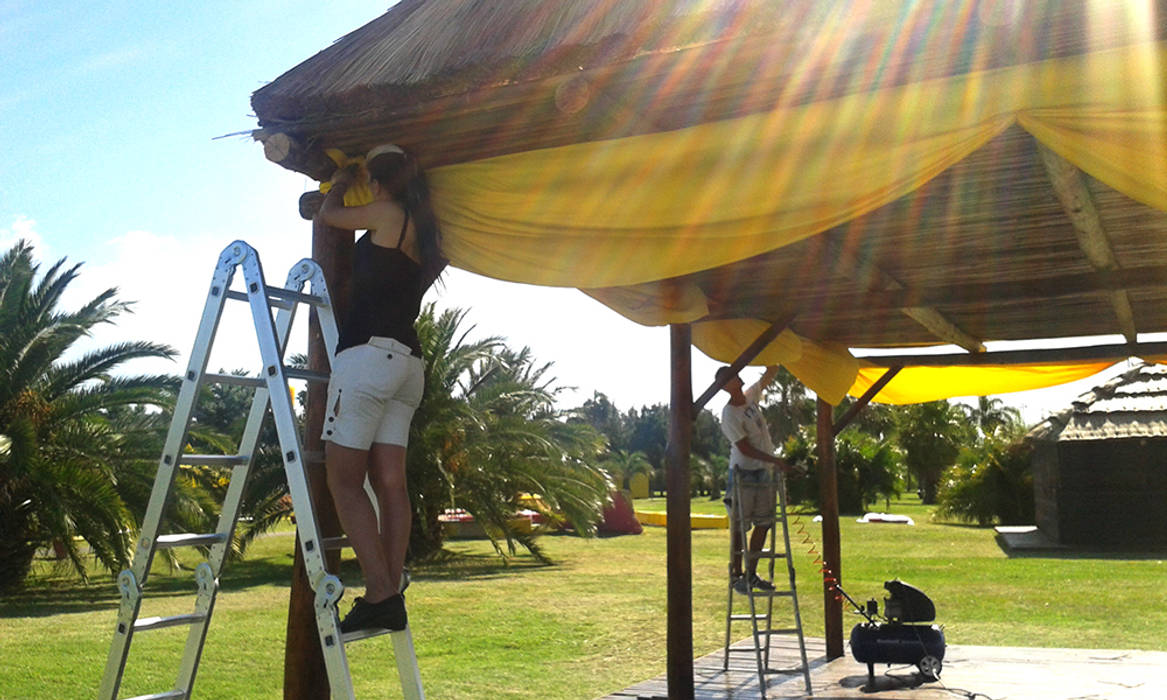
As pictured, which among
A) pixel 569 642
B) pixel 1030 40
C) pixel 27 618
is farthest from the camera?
pixel 27 618

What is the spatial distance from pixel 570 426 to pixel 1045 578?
9.78 meters

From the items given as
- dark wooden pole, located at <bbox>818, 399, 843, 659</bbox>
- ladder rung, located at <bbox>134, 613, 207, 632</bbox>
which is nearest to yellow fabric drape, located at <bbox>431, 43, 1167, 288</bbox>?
ladder rung, located at <bbox>134, 613, 207, 632</bbox>

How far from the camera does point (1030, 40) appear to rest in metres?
3.06

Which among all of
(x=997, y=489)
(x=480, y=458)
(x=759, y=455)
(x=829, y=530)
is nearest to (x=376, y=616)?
(x=759, y=455)

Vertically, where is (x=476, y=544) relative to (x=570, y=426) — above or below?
below

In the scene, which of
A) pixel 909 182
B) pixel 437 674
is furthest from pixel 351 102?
pixel 437 674

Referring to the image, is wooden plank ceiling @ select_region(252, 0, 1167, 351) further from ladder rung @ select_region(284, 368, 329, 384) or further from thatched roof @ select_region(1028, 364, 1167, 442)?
thatched roof @ select_region(1028, 364, 1167, 442)

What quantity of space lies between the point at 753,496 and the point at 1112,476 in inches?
544

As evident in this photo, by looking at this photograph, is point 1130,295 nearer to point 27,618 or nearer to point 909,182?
point 909,182

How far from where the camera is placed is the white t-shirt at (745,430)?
752 cm

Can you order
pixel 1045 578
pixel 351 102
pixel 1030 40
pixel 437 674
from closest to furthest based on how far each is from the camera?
pixel 1030 40, pixel 351 102, pixel 437 674, pixel 1045 578

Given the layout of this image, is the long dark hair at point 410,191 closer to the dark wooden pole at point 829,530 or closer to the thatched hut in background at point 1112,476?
the dark wooden pole at point 829,530

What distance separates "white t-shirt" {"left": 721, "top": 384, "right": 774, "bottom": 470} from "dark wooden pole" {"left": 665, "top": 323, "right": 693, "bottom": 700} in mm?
1360

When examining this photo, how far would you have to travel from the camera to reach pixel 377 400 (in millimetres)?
3287
